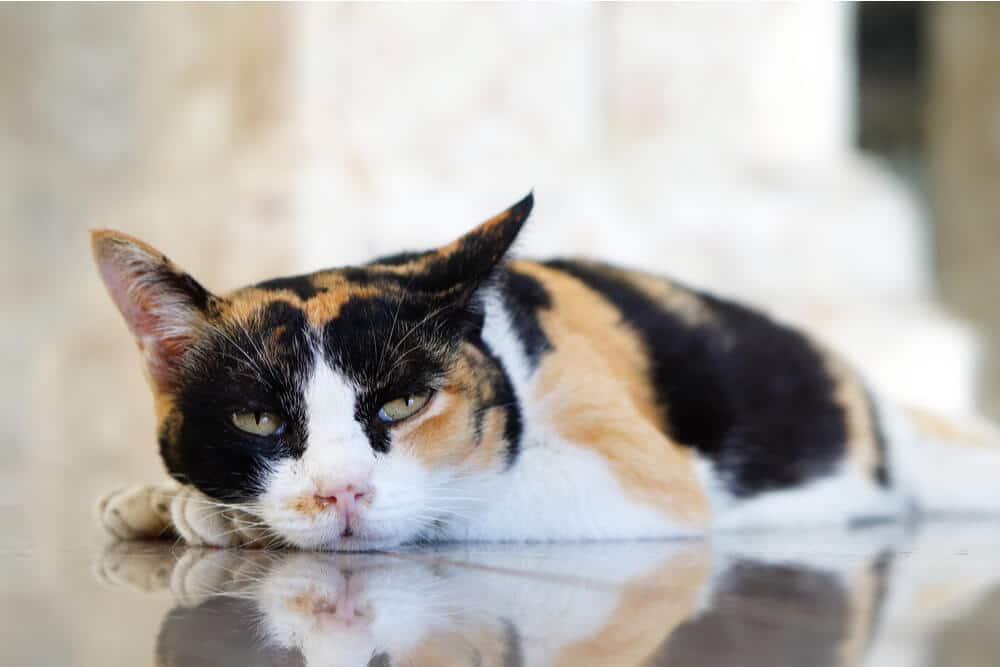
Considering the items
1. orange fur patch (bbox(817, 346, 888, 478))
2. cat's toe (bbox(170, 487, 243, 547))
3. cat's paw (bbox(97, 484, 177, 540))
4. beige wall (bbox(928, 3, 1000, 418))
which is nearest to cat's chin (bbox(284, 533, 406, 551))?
cat's toe (bbox(170, 487, 243, 547))

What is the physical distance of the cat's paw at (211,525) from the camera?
1276 mm

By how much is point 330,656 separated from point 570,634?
0.17 m

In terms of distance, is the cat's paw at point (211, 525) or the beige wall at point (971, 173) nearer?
the cat's paw at point (211, 525)

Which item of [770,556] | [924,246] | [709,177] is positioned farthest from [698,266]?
[770,556]

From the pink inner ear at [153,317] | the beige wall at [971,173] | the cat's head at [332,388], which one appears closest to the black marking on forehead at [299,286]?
the cat's head at [332,388]

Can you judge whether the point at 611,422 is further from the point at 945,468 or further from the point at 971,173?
the point at 971,173

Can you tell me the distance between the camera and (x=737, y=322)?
1862 millimetres

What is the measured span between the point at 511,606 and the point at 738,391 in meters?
0.97

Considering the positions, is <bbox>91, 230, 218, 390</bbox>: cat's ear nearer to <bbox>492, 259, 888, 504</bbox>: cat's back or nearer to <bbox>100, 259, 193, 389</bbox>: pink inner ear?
<bbox>100, 259, 193, 389</bbox>: pink inner ear

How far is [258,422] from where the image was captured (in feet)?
3.90

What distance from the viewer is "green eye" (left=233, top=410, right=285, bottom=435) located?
3.87 feet

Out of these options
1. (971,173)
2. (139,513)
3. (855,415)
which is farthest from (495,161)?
(971,173)

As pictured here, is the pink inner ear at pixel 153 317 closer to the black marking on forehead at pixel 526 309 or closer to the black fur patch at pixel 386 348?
the black fur patch at pixel 386 348

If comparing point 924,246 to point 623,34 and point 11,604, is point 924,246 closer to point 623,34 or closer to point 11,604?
point 623,34
